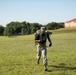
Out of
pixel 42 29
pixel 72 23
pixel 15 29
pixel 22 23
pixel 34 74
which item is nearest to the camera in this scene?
pixel 34 74

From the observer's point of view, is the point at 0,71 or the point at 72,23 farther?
the point at 72,23

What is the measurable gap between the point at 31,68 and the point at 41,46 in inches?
53.5

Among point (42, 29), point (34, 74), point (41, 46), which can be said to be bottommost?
point (34, 74)

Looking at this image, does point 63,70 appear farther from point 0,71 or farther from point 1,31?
point 1,31

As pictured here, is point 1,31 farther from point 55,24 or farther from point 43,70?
point 43,70

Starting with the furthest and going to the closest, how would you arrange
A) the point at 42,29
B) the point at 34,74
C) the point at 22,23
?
the point at 22,23 → the point at 42,29 → the point at 34,74

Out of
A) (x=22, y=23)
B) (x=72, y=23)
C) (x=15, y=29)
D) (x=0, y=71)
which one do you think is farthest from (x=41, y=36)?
(x=22, y=23)

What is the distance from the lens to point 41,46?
11.4m

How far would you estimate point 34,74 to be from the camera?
10305 millimetres

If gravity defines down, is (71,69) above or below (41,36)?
below

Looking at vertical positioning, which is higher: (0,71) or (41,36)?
(41,36)

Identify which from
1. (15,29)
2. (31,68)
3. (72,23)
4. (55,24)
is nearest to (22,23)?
(15,29)

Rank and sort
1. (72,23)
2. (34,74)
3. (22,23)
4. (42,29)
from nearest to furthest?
(34,74) < (42,29) < (72,23) < (22,23)

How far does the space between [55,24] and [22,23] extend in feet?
72.6
